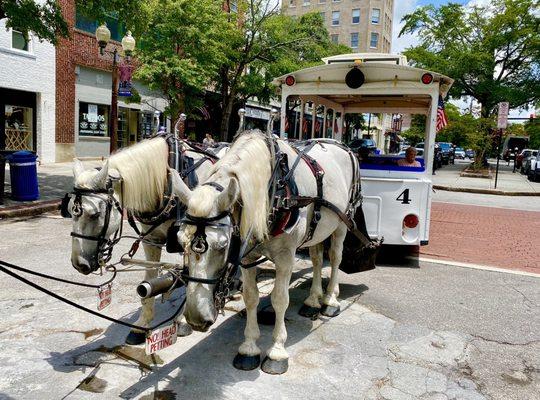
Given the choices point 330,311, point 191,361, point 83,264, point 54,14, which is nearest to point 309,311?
point 330,311

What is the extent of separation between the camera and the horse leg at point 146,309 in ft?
13.1

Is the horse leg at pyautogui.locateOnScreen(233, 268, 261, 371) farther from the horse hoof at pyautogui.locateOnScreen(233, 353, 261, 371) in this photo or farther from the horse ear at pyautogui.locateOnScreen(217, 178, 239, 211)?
the horse ear at pyautogui.locateOnScreen(217, 178, 239, 211)

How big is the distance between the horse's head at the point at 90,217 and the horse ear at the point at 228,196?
45.4 inches

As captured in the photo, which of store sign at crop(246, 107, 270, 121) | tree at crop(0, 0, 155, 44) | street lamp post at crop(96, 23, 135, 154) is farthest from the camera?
store sign at crop(246, 107, 270, 121)

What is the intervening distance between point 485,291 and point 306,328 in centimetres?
292

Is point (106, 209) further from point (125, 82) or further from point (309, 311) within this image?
point (125, 82)

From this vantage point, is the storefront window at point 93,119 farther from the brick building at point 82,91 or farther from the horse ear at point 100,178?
the horse ear at point 100,178

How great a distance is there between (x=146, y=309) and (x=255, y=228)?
174 cm

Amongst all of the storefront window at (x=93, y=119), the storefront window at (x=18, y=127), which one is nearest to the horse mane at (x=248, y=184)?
the storefront window at (x=18, y=127)

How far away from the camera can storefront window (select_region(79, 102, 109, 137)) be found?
21.2 meters

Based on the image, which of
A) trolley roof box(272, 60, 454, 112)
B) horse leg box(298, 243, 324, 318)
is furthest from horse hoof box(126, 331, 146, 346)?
trolley roof box(272, 60, 454, 112)

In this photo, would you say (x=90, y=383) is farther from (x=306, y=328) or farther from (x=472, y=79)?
(x=472, y=79)

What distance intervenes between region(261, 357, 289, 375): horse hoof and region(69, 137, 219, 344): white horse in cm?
99

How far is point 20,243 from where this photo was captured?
7.31m
